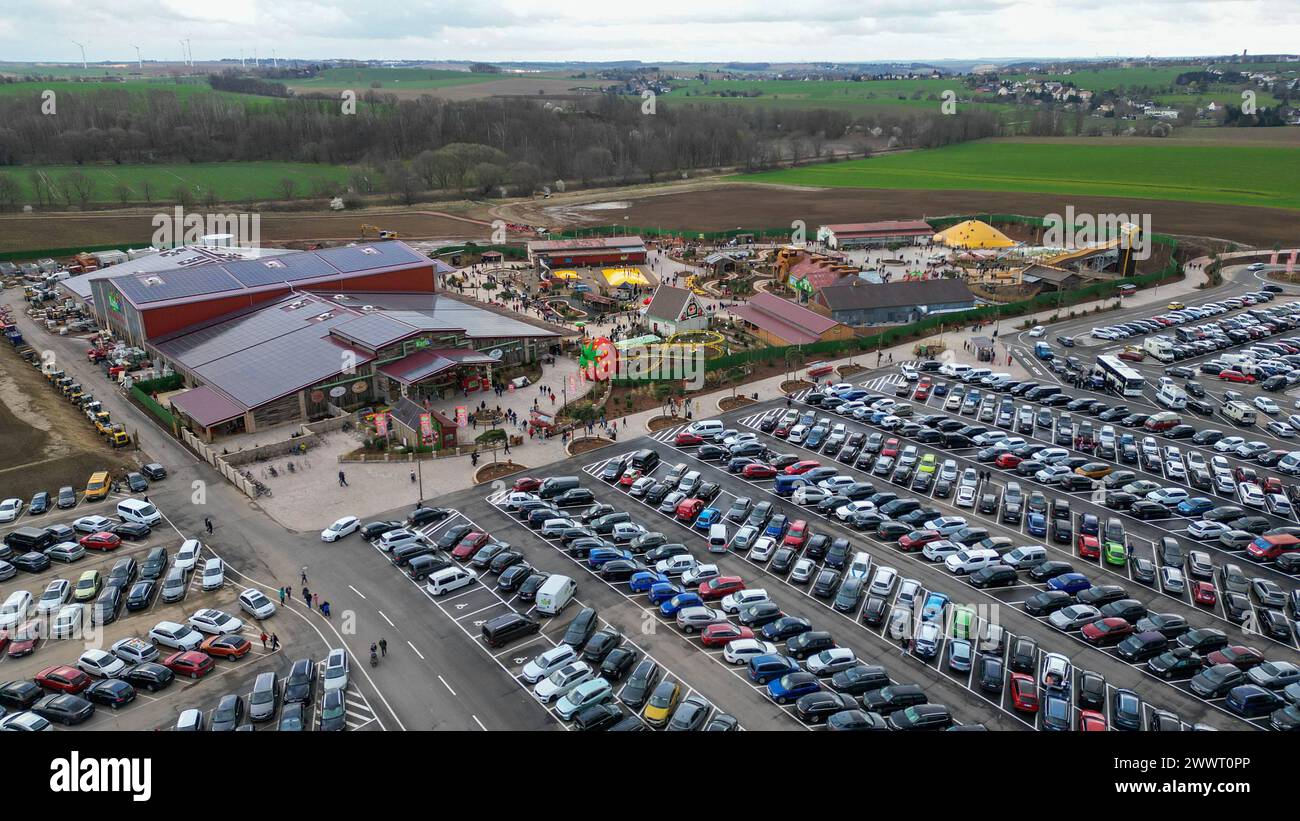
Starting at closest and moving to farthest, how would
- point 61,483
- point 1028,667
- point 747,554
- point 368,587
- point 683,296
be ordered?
point 1028,667
point 368,587
point 747,554
point 61,483
point 683,296

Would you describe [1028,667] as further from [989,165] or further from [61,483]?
[989,165]

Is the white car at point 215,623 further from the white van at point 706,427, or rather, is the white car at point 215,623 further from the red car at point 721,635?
the white van at point 706,427

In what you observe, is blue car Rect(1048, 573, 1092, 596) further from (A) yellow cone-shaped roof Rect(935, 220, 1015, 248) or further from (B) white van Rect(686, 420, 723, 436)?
(A) yellow cone-shaped roof Rect(935, 220, 1015, 248)

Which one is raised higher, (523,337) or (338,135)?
(338,135)

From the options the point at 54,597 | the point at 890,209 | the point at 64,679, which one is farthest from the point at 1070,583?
the point at 890,209
